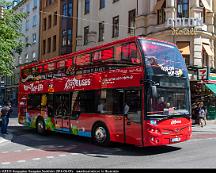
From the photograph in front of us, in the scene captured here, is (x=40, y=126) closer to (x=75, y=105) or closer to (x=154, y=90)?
(x=75, y=105)

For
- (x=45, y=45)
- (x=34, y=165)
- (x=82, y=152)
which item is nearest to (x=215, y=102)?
(x=82, y=152)

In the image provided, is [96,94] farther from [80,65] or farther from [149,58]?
[149,58]

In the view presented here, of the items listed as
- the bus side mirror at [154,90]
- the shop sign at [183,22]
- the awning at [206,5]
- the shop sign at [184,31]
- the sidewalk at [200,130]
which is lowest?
the sidewalk at [200,130]

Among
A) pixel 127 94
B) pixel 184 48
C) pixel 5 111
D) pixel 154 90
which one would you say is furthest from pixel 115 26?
pixel 154 90

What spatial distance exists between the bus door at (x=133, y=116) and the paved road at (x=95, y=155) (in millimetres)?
557

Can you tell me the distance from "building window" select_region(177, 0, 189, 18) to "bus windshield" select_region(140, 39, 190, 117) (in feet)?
48.6

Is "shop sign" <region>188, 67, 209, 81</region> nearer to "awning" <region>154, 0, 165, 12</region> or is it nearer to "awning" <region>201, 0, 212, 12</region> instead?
"awning" <region>201, 0, 212, 12</region>

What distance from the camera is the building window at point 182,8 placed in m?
27.4

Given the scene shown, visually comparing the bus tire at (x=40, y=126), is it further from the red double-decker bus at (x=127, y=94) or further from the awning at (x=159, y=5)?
the awning at (x=159, y=5)

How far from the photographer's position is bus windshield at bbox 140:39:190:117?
478 inches

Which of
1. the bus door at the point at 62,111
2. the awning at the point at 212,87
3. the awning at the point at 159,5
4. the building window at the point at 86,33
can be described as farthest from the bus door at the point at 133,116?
the building window at the point at 86,33

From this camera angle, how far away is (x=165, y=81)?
12.5 m

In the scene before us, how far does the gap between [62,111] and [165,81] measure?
607cm

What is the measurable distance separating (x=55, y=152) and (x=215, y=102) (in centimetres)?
1904
